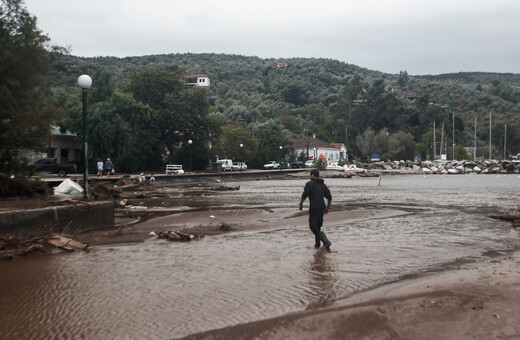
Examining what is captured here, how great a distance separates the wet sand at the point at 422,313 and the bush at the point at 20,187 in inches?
523

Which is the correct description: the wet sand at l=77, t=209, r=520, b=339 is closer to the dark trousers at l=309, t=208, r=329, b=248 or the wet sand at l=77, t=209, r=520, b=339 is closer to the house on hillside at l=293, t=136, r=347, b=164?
the dark trousers at l=309, t=208, r=329, b=248

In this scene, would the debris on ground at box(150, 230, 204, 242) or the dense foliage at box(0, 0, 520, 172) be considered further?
the dense foliage at box(0, 0, 520, 172)

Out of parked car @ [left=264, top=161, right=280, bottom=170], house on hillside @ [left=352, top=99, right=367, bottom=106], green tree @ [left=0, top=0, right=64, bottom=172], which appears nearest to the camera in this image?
green tree @ [left=0, top=0, right=64, bottom=172]

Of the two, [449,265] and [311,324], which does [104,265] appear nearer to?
[311,324]

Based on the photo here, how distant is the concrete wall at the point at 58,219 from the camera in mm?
10898

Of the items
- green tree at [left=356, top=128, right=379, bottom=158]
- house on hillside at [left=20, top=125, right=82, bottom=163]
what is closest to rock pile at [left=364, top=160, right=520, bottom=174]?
green tree at [left=356, top=128, right=379, bottom=158]

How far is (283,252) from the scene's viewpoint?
35.2ft

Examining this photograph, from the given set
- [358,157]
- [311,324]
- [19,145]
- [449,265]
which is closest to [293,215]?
[449,265]

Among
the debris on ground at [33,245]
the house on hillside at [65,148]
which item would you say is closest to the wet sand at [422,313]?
the debris on ground at [33,245]

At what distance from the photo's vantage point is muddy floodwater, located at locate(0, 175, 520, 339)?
242 inches

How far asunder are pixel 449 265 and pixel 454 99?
169 meters

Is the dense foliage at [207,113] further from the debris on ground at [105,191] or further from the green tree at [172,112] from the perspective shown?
the debris on ground at [105,191]

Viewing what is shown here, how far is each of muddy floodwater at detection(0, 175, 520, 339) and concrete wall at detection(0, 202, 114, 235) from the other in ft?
4.74

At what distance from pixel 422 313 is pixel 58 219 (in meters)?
9.37
